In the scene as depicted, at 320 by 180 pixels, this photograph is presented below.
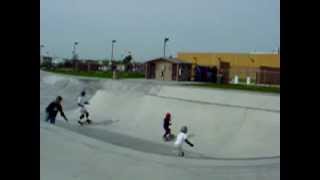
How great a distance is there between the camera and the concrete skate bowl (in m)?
15.1

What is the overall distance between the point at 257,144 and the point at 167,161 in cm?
736

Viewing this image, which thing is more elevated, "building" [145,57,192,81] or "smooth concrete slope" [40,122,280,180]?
"building" [145,57,192,81]

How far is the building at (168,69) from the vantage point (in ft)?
143

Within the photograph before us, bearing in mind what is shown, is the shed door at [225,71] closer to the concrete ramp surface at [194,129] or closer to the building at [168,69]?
the building at [168,69]

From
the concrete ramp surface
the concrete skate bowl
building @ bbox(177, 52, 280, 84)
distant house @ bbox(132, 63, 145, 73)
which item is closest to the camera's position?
the concrete ramp surface

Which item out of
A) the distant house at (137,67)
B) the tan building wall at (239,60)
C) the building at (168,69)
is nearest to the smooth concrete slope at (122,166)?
the building at (168,69)

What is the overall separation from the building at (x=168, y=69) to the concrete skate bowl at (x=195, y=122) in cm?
1363

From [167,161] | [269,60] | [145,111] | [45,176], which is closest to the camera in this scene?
[45,176]

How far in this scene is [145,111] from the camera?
74.5 ft

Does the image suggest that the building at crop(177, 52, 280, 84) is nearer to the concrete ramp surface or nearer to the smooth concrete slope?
the concrete ramp surface

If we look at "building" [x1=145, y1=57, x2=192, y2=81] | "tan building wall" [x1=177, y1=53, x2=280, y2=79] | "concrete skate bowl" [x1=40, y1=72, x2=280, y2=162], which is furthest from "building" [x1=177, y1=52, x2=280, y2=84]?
"concrete skate bowl" [x1=40, y1=72, x2=280, y2=162]

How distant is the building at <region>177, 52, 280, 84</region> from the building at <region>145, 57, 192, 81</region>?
0.87 metres
